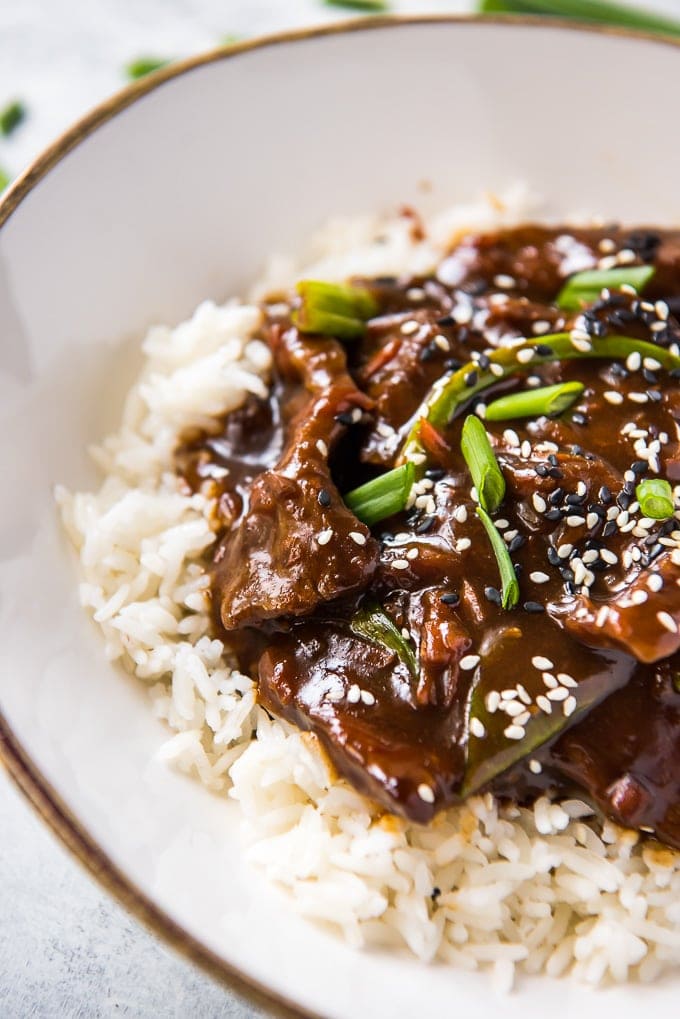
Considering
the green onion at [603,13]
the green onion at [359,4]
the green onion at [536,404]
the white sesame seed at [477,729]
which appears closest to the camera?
the white sesame seed at [477,729]

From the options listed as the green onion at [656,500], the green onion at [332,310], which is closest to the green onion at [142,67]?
the green onion at [332,310]

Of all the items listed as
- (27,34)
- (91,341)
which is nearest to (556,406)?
(91,341)

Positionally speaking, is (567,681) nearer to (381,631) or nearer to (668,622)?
(668,622)

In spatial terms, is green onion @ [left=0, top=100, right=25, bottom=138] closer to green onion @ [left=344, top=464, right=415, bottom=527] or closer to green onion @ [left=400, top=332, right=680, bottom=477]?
green onion @ [left=400, top=332, right=680, bottom=477]

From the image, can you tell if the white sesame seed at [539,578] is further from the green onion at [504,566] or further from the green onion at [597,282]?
the green onion at [597,282]

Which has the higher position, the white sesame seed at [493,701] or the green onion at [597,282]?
the green onion at [597,282]

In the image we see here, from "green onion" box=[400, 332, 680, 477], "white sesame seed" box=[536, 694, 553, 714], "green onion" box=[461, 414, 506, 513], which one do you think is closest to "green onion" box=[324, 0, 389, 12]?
"green onion" box=[400, 332, 680, 477]

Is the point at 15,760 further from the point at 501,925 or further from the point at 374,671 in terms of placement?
the point at 501,925
